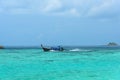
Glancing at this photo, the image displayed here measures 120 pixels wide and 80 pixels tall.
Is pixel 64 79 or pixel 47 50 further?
pixel 47 50

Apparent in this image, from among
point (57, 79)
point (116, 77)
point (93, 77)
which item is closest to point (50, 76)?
point (57, 79)

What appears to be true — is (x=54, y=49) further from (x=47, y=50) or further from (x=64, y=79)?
(x=64, y=79)

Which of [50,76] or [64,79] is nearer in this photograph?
[64,79]

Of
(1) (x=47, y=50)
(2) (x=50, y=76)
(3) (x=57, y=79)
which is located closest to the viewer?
(3) (x=57, y=79)

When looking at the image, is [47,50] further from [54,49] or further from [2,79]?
[2,79]

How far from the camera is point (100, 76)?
63.1 feet

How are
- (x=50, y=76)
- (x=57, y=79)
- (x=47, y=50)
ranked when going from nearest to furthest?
(x=57, y=79) < (x=50, y=76) < (x=47, y=50)

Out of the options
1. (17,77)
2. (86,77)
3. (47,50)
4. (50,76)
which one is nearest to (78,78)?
(86,77)

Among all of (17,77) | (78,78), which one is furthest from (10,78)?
(78,78)

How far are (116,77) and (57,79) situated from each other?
339 cm

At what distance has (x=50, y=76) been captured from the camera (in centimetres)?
1909

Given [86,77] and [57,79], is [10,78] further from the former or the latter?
[86,77]

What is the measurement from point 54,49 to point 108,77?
134 ft

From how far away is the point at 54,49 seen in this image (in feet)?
194
